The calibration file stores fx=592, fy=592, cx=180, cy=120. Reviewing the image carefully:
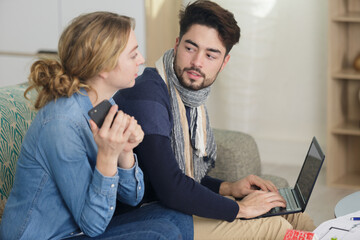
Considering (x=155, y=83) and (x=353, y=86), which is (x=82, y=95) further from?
(x=353, y=86)

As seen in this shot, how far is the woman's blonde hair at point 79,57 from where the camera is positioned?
1475mm

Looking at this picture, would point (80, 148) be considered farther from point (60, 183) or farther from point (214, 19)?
point (214, 19)

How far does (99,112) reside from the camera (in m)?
1.41

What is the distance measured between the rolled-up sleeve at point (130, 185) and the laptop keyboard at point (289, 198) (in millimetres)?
489

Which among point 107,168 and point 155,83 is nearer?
point 107,168

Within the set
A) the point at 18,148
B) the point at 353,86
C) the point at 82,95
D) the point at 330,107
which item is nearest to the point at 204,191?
the point at 82,95

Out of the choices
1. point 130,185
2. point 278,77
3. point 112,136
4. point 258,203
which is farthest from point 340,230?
point 278,77

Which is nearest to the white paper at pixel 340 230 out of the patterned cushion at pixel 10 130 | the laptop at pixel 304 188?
the laptop at pixel 304 188

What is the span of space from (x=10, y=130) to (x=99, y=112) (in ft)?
1.58

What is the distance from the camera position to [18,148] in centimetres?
180

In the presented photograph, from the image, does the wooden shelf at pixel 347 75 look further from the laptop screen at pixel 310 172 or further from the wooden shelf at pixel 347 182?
the laptop screen at pixel 310 172

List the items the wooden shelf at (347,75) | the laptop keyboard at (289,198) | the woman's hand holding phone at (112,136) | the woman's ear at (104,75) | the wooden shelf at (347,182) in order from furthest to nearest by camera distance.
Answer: the wooden shelf at (347,182) → the wooden shelf at (347,75) → the laptop keyboard at (289,198) → the woman's ear at (104,75) → the woman's hand holding phone at (112,136)

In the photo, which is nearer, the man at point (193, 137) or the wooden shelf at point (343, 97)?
the man at point (193, 137)

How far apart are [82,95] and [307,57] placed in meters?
2.42
